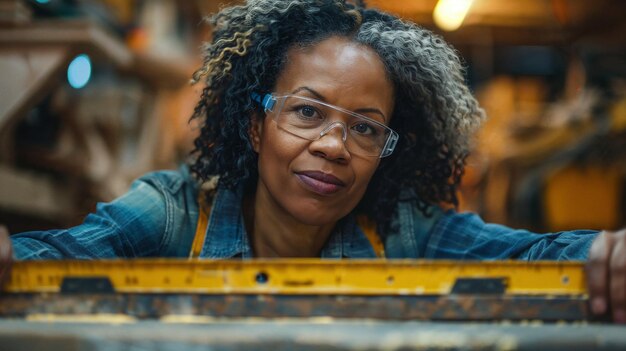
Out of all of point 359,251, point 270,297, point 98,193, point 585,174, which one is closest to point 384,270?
point 270,297

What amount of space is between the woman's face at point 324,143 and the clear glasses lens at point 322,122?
0.02 metres

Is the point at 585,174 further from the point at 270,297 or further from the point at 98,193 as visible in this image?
the point at 270,297

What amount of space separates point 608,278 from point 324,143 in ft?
3.32

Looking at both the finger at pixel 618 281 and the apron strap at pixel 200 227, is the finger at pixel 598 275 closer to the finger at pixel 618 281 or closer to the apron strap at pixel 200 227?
the finger at pixel 618 281

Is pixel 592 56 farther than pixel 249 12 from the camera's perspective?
Yes

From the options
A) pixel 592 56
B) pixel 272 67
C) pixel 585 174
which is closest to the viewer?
pixel 272 67

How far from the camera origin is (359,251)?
2475 millimetres

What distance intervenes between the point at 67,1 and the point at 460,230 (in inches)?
104

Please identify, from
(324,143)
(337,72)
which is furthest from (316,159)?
(337,72)

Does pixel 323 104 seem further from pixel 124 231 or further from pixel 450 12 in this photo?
pixel 450 12

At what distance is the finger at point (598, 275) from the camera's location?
1280 mm

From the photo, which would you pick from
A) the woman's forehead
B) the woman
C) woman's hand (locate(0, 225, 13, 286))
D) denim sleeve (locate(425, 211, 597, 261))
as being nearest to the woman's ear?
the woman

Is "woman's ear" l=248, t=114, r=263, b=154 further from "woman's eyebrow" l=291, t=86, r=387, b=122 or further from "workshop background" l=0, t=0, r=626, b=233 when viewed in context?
"workshop background" l=0, t=0, r=626, b=233

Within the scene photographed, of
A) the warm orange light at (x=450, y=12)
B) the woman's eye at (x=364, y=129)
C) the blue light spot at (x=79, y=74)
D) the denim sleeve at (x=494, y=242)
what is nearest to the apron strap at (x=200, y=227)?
the woman's eye at (x=364, y=129)
